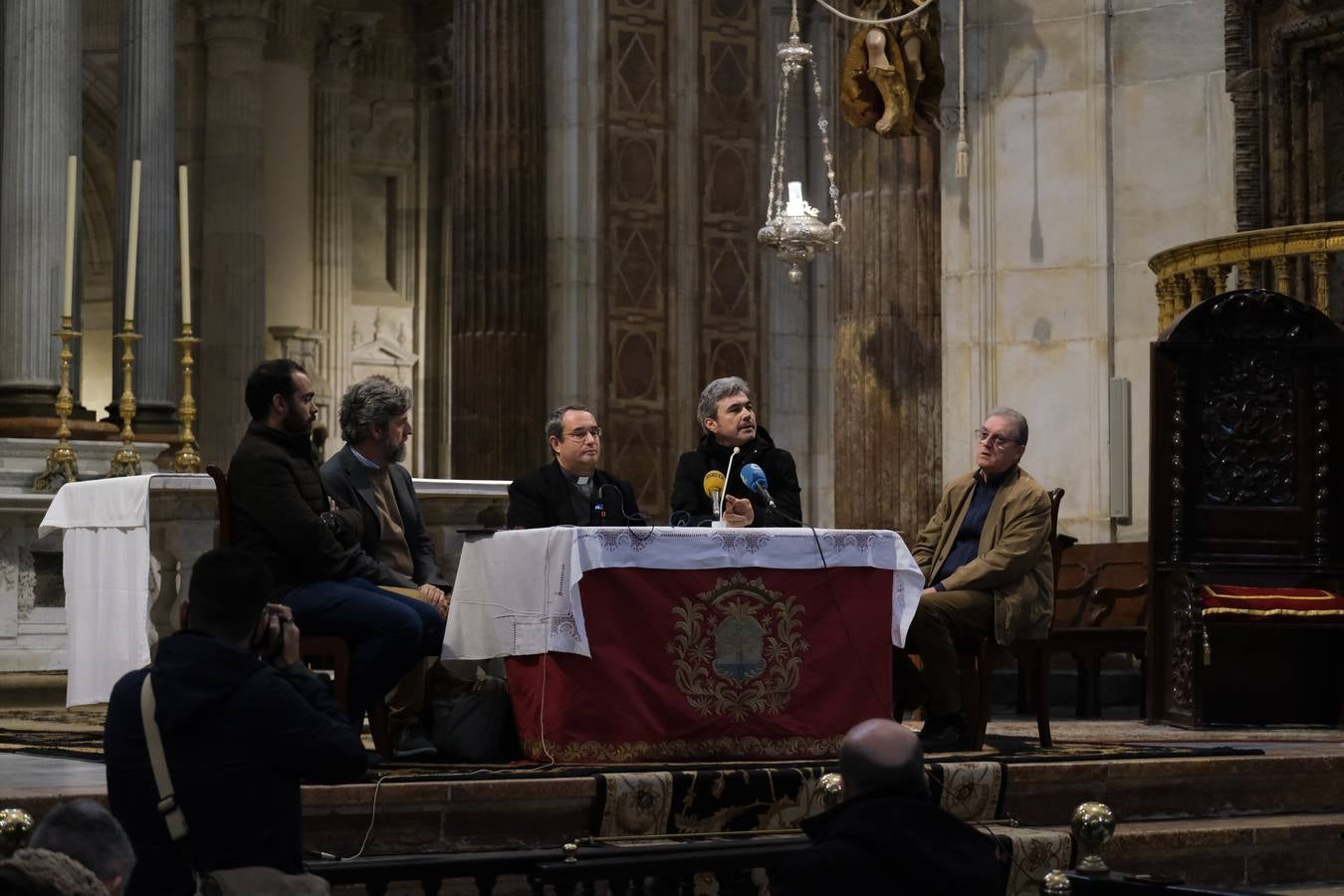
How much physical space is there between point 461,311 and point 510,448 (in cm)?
113

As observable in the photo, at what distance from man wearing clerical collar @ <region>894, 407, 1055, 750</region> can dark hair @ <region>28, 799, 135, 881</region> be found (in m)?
4.81

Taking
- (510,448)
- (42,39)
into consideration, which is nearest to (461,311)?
(510,448)

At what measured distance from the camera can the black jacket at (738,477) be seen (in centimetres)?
815

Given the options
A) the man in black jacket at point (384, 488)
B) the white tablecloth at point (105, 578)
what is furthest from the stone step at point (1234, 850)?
the white tablecloth at point (105, 578)

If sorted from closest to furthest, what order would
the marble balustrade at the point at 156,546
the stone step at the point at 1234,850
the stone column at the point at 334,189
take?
the stone step at the point at 1234,850 → the marble balustrade at the point at 156,546 → the stone column at the point at 334,189

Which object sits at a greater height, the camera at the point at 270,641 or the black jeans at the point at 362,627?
the camera at the point at 270,641

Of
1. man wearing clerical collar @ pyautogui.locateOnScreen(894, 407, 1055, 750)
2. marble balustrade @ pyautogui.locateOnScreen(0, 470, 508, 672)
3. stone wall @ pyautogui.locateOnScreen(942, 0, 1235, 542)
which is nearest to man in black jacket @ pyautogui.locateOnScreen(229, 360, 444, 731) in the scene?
marble balustrade @ pyautogui.locateOnScreen(0, 470, 508, 672)

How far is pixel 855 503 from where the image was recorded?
12344 mm

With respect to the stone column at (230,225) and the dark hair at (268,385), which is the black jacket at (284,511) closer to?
the dark hair at (268,385)

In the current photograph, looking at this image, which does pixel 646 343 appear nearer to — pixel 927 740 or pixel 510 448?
pixel 510 448

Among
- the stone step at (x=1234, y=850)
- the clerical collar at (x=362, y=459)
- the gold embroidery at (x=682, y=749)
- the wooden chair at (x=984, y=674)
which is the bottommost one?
the stone step at (x=1234, y=850)

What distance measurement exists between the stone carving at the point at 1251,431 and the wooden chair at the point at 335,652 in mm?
4531

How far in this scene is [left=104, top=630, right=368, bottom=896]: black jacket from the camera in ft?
14.4

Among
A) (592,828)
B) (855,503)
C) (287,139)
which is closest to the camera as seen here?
(592,828)
